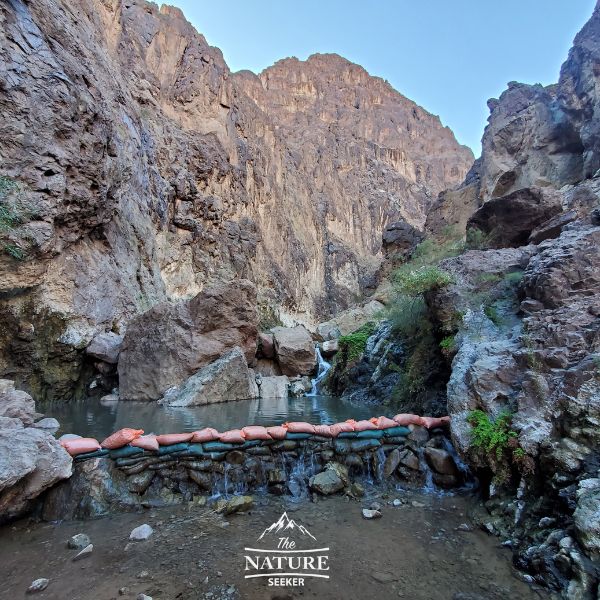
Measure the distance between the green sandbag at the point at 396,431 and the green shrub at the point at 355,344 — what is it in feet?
28.6

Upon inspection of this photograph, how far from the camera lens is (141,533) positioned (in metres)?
3.87

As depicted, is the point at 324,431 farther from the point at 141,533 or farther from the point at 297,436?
the point at 141,533

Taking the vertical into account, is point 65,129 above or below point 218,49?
below

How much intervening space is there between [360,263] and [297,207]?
1405cm

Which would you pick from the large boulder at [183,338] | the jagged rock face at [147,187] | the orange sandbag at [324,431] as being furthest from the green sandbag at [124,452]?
the large boulder at [183,338]

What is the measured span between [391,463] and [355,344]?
9408 millimetres

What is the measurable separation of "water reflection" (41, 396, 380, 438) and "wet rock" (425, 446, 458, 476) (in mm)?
3602

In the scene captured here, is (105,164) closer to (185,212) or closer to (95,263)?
(95,263)

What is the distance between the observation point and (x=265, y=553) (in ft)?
11.9

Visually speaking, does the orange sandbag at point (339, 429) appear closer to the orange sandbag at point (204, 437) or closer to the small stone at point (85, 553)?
the orange sandbag at point (204, 437)

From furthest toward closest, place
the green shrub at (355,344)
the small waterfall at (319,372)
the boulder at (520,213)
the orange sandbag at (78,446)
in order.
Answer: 1. the small waterfall at (319,372)
2. the green shrub at (355,344)
3. the boulder at (520,213)
4. the orange sandbag at (78,446)

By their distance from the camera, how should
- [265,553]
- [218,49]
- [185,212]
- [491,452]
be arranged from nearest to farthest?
[265,553] < [491,452] < [185,212] < [218,49]

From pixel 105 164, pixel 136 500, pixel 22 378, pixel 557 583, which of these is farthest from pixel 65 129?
pixel 557 583

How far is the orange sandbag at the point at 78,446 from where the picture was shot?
15.2 ft
